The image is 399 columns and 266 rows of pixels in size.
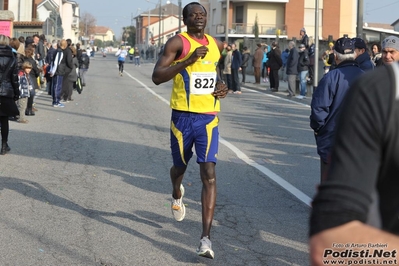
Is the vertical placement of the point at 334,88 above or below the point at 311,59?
below

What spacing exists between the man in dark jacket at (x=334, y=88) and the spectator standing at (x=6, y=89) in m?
5.97

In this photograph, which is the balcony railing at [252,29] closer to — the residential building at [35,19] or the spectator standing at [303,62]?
the residential building at [35,19]

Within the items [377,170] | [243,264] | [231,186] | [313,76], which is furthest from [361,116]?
[313,76]

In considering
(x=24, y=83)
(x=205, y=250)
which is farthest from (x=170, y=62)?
(x=24, y=83)

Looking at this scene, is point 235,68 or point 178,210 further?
point 235,68

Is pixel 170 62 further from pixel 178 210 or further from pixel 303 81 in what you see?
pixel 303 81

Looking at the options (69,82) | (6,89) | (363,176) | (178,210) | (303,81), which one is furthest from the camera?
(303,81)

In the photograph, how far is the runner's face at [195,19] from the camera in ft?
20.2

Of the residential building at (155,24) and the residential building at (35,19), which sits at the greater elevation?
the residential building at (155,24)

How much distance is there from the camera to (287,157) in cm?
1161

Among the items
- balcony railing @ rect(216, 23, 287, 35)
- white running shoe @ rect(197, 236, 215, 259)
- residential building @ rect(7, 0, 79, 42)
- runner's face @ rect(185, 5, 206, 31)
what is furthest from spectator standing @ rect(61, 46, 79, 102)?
balcony railing @ rect(216, 23, 287, 35)

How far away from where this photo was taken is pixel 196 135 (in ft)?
20.2

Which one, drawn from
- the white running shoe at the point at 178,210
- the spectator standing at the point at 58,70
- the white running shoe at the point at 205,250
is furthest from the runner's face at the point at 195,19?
the spectator standing at the point at 58,70

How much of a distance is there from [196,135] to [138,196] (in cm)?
240
